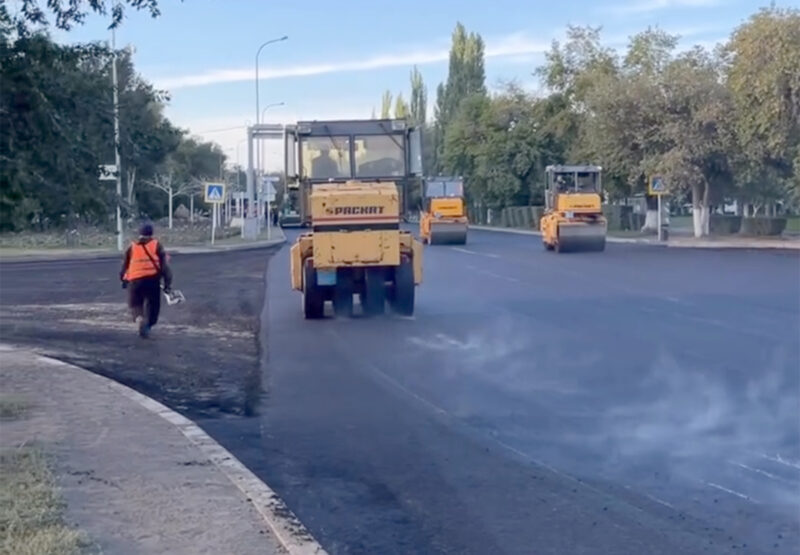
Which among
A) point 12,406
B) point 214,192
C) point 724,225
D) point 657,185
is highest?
point 657,185

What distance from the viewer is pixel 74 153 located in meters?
7.96

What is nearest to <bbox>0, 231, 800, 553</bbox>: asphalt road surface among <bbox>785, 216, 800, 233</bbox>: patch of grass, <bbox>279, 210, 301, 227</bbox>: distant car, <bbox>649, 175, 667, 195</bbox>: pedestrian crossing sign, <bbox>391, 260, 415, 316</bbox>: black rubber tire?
<bbox>391, 260, 415, 316</bbox>: black rubber tire

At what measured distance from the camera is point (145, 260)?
63.7 feet

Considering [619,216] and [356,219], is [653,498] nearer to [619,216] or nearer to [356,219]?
[356,219]

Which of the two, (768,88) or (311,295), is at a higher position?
(768,88)

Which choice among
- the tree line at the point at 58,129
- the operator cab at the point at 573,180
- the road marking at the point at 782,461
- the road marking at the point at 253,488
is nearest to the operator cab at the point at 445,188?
the operator cab at the point at 573,180

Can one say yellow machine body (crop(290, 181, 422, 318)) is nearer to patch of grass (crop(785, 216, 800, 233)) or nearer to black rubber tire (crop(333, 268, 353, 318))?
black rubber tire (crop(333, 268, 353, 318))

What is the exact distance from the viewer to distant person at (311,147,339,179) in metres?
24.8

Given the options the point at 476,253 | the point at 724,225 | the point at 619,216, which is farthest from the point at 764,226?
the point at 476,253

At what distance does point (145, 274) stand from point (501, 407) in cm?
793

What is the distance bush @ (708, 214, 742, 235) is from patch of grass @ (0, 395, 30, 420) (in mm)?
55587

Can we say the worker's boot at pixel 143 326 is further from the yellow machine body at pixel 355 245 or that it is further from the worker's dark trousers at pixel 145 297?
the yellow machine body at pixel 355 245

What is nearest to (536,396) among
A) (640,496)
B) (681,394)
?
(681,394)

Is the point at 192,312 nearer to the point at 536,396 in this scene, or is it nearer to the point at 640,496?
the point at 536,396
